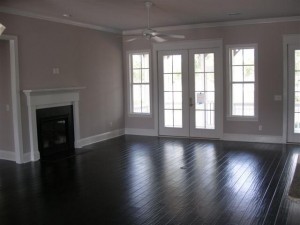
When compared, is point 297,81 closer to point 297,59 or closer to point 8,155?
point 297,59

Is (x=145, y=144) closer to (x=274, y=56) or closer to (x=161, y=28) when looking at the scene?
(x=161, y=28)

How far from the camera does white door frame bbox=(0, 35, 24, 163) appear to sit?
6480mm

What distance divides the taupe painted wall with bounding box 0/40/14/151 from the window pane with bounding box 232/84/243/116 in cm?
493

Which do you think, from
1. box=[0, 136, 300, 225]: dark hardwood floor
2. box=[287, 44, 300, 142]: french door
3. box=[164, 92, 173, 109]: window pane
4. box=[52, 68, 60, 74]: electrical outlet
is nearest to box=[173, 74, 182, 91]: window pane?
box=[164, 92, 173, 109]: window pane

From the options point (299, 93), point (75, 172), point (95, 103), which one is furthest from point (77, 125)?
point (299, 93)

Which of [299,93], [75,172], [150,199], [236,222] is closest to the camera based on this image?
[236,222]

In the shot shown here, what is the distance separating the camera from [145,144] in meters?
8.38

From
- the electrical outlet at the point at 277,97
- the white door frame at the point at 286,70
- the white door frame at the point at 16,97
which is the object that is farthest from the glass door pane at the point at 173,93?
the white door frame at the point at 16,97

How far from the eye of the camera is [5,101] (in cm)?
681

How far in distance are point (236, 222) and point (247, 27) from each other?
551 centimetres

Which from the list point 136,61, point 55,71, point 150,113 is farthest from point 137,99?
point 55,71

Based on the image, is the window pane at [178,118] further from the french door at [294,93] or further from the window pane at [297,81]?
the window pane at [297,81]

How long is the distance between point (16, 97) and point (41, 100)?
531 millimetres

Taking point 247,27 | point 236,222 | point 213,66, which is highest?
point 247,27
